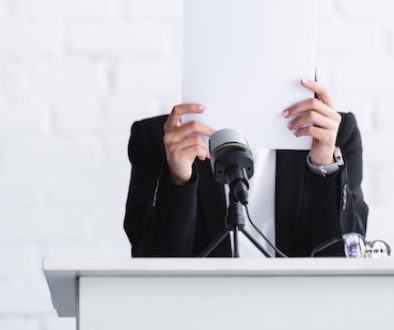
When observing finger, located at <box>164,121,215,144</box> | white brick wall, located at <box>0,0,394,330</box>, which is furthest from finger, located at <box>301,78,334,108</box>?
white brick wall, located at <box>0,0,394,330</box>

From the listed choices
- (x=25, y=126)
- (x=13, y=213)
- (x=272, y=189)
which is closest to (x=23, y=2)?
(x=25, y=126)

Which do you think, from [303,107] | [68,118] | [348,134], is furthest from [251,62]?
[68,118]

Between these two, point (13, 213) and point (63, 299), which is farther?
point (13, 213)

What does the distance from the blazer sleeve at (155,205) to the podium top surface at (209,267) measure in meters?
0.55


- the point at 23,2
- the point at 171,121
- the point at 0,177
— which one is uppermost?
the point at 23,2

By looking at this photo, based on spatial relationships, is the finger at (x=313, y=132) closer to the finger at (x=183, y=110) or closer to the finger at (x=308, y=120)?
the finger at (x=308, y=120)

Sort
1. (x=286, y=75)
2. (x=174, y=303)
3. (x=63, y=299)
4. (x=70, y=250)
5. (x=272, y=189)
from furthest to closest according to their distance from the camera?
(x=70, y=250)
(x=272, y=189)
(x=286, y=75)
(x=63, y=299)
(x=174, y=303)

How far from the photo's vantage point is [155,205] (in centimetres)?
172

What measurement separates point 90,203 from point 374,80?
67 centimetres

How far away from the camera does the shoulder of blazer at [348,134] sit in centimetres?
190

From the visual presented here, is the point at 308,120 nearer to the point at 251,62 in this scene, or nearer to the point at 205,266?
the point at 251,62

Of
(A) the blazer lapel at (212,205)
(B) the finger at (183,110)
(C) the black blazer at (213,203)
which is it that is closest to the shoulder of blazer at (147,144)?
(C) the black blazer at (213,203)

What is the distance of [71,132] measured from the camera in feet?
7.20

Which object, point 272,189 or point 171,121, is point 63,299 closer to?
point 171,121
